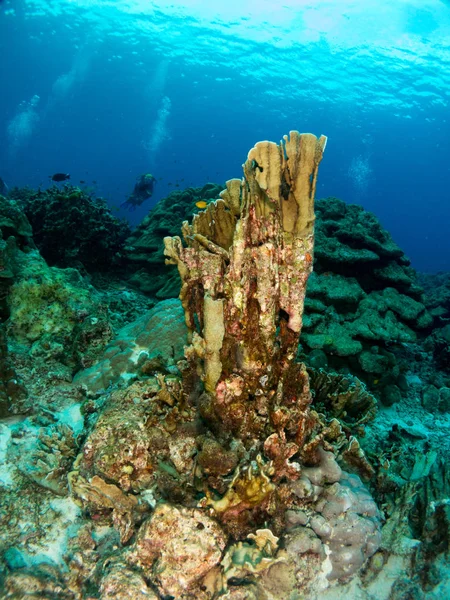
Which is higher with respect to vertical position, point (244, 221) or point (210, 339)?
point (244, 221)

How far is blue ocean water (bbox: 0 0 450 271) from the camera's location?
34750mm

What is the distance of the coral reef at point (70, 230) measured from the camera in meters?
8.85

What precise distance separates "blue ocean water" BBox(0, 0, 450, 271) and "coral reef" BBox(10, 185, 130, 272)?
7.07 meters

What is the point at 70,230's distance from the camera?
8.88m

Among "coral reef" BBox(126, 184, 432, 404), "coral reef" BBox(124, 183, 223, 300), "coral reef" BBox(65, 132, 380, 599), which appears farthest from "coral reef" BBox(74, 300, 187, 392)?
"coral reef" BBox(124, 183, 223, 300)

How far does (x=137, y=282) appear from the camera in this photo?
9570 millimetres

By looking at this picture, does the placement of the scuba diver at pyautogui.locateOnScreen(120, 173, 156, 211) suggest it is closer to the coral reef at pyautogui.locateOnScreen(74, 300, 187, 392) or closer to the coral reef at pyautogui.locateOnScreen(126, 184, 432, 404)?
the coral reef at pyautogui.locateOnScreen(126, 184, 432, 404)

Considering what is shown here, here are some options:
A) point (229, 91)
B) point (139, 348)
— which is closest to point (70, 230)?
point (139, 348)

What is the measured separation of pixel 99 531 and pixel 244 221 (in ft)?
9.60

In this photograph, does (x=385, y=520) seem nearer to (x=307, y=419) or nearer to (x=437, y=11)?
(x=307, y=419)

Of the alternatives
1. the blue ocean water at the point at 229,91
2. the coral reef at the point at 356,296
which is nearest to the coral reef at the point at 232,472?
the coral reef at the point at 356,296

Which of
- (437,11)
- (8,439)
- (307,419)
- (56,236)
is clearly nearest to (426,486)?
(307,419)

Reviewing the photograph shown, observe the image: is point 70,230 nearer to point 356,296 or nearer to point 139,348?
point 139,348

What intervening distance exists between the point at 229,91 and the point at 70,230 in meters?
65.1
